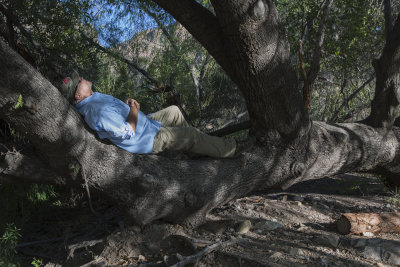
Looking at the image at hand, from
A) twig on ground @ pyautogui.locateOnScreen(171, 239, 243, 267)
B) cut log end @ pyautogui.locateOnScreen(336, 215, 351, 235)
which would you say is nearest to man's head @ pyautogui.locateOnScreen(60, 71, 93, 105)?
twig on ground @ pyautogui.locateOnScreen(171, 239, 243, 267)

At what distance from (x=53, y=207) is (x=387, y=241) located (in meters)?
4.11

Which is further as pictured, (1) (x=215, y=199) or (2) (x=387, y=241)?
(1) (x=215, y=199)

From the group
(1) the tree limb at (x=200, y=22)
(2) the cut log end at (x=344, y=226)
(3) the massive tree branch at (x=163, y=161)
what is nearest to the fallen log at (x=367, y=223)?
(2) the cut log end at (x=344, y=226)

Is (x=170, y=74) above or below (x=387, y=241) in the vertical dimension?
above

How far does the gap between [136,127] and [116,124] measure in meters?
0.31

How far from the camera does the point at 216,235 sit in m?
3.79

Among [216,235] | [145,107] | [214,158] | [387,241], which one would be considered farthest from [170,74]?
[387,241]

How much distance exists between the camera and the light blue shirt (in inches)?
125

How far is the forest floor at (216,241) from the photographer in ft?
10.8

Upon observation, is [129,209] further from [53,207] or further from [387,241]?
[387,241]

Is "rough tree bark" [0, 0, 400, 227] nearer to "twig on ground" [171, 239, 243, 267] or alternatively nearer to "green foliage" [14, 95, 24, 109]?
"green foliage" [14, 95, 24, 109]

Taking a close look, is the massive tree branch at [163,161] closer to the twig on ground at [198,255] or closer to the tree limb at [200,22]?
the twig on ground at [198,255]

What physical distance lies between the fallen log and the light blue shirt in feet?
7.10

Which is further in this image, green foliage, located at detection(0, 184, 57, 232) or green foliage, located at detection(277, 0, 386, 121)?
green foliage, located at detection(277, 0, 386, 121)
